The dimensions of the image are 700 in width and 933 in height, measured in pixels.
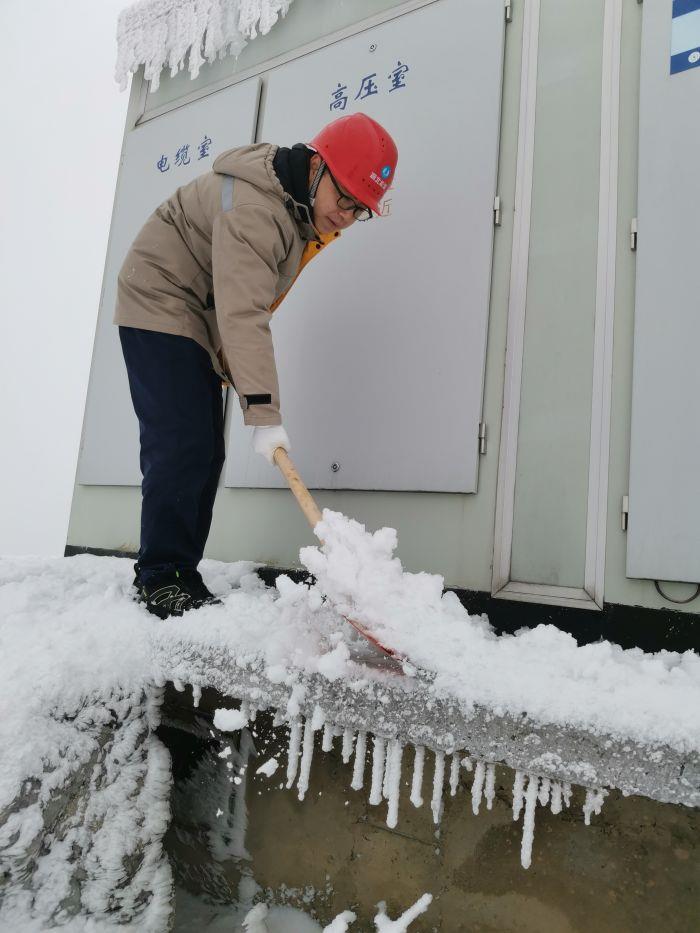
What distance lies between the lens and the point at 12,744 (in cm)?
129

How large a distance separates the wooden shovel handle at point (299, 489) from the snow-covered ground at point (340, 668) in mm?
61

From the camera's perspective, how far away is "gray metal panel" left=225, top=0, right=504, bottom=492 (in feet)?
6.42

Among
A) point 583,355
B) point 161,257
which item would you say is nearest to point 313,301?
point 161,257

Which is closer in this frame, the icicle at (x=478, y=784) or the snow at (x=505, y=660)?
the snow at (x=505, y=660)

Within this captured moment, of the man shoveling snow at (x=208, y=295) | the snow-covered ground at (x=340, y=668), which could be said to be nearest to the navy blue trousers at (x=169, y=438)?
the man shoveling snow at (x=208, y=295)

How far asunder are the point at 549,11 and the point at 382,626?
1911 millimetres

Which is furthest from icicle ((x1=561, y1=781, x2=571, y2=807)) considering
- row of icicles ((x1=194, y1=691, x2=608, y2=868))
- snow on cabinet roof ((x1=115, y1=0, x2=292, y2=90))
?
snow on cabinet roof ((x1=115, y1=0, x2=292, y2=90))

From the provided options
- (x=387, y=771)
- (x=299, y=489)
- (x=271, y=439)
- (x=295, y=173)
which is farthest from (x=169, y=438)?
(x=387, y=771)

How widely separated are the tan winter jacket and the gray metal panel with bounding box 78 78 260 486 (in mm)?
998

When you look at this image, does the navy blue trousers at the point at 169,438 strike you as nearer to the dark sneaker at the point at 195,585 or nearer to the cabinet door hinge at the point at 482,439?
the dark sneaker at the point at 195,585

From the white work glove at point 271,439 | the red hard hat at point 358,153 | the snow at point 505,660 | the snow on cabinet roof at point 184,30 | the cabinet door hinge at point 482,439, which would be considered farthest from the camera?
the snow on cabinet roof at point 184,30

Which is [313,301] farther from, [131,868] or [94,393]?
[131,868]

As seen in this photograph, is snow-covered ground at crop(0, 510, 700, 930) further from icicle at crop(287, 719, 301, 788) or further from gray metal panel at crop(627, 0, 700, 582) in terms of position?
gray metal panel at crop(627, 0, 700, 582)

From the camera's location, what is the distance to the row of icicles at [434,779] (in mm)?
1170
